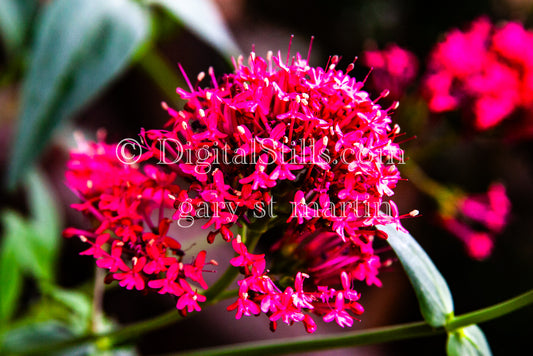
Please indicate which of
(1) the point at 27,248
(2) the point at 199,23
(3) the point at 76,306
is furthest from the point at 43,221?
(2) the point at 199,23

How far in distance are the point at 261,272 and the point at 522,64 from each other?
0.70 m

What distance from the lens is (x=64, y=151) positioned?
139cm

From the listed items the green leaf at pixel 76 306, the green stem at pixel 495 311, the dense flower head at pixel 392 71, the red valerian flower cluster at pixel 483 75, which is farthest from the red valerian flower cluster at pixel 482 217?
the green leaf at pixel 76 306

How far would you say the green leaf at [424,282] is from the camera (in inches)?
18.3

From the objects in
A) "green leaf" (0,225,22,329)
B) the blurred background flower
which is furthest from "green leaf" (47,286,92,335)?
"green leaf" (0,225,22,329)

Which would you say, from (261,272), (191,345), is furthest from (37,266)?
(261,272)

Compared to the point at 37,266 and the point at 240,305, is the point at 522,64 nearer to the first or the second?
the point at 240,305

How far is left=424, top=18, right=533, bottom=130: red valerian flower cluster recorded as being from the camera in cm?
79

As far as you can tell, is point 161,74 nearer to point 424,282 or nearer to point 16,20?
point 16,20

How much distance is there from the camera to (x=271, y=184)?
397 millimetres

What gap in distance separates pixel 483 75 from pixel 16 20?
906 mm

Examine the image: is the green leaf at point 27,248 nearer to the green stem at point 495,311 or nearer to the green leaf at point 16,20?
the green leaf at point 16,20

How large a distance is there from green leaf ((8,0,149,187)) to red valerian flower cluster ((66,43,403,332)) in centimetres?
30

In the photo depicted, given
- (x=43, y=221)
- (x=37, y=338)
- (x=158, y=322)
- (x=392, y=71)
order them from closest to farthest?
1. (x=158, y=322)
2. (x=37, y=338)
3. (x=392, y=71)
4. (x=43, y=221)
